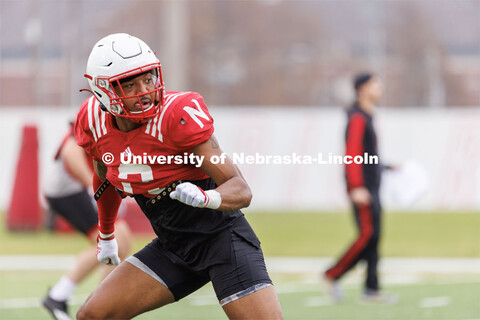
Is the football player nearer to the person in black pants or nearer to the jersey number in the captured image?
the jersey number

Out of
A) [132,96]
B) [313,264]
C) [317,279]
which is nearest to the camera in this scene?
[132,96]

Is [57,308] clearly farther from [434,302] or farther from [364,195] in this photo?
[434,302]

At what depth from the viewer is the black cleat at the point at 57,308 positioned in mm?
6297

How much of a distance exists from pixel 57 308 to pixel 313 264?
459cm

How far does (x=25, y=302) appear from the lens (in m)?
7.84

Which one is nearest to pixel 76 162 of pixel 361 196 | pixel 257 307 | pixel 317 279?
pixel 361 196

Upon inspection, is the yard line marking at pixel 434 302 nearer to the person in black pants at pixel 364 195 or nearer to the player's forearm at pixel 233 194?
the person in black pants at pixel 364 195

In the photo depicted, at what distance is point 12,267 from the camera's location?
10.2 meters

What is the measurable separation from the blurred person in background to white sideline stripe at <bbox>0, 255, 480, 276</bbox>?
132 inches

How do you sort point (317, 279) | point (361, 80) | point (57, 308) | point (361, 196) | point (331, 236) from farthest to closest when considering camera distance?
point (331, 236)
point (317, 279)
point (361, 80)
point (361, 196)
point (57, 308)

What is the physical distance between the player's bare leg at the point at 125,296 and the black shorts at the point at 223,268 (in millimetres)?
43

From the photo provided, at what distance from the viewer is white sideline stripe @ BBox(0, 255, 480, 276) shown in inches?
391

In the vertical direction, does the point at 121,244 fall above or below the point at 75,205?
below

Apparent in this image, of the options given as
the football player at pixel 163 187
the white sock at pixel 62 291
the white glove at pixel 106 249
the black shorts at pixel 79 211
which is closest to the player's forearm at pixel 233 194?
the football player at pixel 163 187
